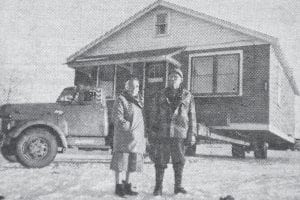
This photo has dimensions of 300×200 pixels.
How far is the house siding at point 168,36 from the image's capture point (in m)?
12.5

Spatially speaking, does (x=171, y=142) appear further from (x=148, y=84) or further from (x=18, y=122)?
(x=148, y=84)

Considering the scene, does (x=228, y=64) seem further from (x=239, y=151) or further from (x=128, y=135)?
(x=128, y=135)

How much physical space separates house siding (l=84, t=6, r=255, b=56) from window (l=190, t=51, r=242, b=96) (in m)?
0.47

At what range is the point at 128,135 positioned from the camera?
4.53 metres

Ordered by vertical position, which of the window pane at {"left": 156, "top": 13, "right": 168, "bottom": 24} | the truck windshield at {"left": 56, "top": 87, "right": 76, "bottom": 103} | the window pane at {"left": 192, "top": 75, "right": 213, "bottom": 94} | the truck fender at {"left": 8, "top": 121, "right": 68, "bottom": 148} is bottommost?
the truck fender at {"left": 8, "top": 121, "right": 68, "bottom": 148}

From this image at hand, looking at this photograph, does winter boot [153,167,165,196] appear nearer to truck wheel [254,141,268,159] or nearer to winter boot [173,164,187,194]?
winter boot [173,164,187,194]

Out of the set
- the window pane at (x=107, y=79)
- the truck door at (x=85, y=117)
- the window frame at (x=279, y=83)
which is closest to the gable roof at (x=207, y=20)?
the window frame at (x=279, y=83)

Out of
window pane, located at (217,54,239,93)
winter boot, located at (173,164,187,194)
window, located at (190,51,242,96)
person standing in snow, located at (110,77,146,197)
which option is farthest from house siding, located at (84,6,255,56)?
winter boot, located at (173,164,187,194)

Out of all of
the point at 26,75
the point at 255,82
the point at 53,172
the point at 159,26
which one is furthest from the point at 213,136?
the point at 26,75

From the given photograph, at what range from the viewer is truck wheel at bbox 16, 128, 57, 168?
6.61 metres

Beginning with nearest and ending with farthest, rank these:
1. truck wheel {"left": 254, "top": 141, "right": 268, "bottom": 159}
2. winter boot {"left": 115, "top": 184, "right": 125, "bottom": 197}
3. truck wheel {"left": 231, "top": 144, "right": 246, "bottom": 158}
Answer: winter boot {"left": 115, "top": 184, "right": 125, "bottom": 197}
truck wheel {"left": 254, "top": 141, "right": 268, "bottom": 159}
truck wheel {"left": 231, "top": 144, "right": 246, "bottom": 158}

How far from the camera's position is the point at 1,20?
6.54 metres

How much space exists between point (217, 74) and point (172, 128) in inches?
314

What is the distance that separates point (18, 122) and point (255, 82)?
6885mm
